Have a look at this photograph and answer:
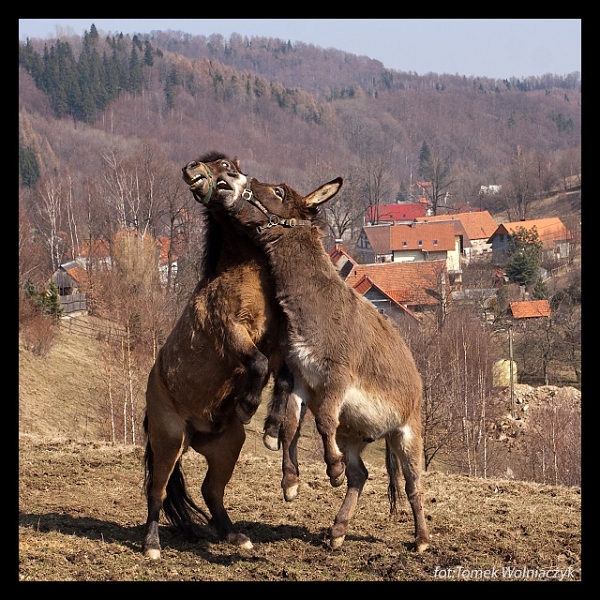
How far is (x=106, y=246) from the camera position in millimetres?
52625

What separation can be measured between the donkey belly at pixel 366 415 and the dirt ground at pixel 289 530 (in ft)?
3.21

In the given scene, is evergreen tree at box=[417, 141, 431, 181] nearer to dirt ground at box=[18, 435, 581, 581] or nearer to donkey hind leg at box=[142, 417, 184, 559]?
dirt ground at box=[18, 435, 581, 581]

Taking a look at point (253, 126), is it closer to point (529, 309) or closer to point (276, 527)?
point (529, 309)

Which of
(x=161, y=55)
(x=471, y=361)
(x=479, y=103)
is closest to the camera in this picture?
(x=471, y=361)

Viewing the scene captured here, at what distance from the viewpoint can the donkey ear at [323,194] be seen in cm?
690

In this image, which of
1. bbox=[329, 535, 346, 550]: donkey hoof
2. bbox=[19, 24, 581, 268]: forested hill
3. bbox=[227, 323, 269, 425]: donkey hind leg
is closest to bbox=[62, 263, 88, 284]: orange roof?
bbox=[329, 535, 346, 550]: donkey hoof

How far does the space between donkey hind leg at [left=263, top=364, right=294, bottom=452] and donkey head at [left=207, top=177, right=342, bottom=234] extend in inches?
45.7

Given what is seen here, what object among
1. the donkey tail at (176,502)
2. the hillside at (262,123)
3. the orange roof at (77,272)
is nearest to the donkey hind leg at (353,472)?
the donkey tail at (176,502)

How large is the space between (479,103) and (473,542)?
20244 cm

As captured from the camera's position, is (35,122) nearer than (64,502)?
No

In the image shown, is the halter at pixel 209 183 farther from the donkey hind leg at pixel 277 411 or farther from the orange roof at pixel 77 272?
the orange roof at pixel 77 272

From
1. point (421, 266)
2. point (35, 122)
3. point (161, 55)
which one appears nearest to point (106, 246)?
point (421, 266)

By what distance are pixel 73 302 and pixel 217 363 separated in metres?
37.3

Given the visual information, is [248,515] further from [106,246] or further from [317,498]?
[106,246]
